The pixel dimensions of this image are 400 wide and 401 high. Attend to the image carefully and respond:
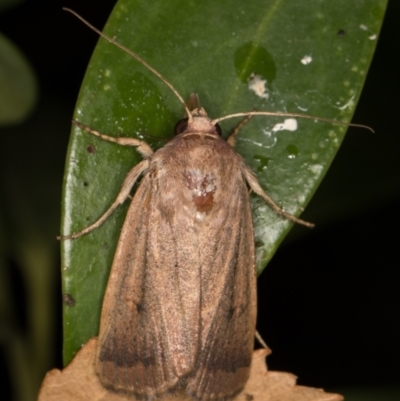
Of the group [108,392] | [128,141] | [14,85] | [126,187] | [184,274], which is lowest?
[108,392]

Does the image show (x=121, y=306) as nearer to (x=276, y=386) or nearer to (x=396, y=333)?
(x=276, y=386)

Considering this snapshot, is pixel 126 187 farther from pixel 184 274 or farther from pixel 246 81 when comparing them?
pixel 246 81

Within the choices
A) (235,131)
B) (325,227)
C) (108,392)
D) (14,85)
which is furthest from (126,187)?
(325,227)

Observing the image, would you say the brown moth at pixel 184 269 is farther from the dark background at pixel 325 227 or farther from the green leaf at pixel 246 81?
the dark background at pixel 325 227

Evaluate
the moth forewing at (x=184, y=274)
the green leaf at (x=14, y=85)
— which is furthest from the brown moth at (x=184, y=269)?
the green leaf at (x=14, y=85)

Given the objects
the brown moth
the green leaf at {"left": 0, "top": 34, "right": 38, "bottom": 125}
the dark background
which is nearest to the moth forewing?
the brown moth

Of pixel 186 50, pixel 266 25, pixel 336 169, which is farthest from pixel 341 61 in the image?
pixel 336 169

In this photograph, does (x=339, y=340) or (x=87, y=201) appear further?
(x=339, y=340)
